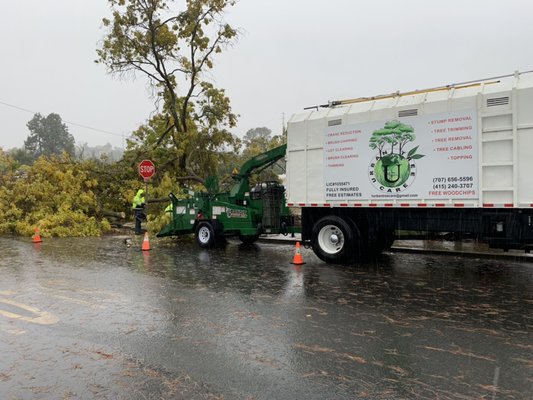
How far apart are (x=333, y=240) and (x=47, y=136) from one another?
10247 centimetres

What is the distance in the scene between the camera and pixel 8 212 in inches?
718

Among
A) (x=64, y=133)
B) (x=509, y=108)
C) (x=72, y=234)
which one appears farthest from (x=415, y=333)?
(x=64, y=133)

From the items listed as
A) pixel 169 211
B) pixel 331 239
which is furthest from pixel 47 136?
pixel 331 239

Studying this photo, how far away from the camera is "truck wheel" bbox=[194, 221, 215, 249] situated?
44.5 feet

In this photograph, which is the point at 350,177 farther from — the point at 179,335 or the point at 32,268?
the point at 32,268

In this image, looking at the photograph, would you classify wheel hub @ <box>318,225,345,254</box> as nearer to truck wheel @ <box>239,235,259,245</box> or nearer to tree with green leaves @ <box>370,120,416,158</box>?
tree with green leaves @ <box>370,120,416,158</box>

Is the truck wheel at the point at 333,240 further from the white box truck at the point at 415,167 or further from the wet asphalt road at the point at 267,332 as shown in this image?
the wet asphalt road at the point at 267,332

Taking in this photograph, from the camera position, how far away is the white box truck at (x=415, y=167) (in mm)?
8414

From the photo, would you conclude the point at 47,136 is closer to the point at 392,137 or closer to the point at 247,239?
the point at 247,239

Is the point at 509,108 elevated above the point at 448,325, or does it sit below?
above

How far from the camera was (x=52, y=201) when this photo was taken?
18.3m

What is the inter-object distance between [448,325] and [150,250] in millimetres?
9213

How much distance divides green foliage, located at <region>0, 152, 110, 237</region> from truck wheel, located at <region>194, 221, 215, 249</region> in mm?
5759

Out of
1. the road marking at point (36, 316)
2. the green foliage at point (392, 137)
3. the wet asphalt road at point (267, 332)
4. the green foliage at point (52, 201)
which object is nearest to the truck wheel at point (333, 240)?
the wet asphalt road at point (267, 332)
